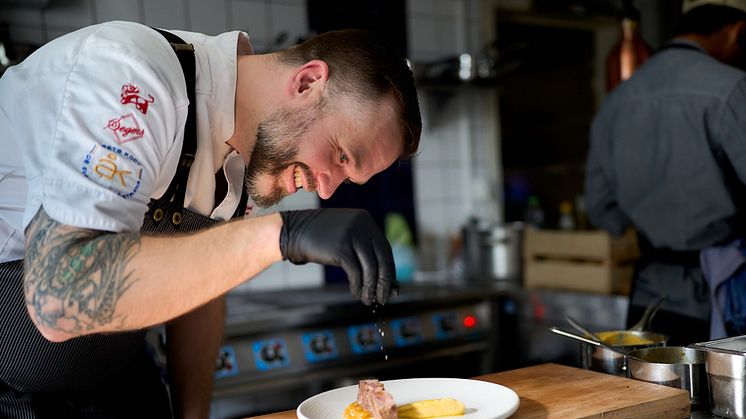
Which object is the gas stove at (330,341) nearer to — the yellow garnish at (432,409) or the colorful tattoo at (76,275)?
the yellow garnish at (432,409)

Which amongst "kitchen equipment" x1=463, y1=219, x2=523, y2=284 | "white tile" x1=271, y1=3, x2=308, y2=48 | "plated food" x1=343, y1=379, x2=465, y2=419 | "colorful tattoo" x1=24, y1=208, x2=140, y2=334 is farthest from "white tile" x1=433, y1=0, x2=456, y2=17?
"colorful tattoo" x1=24, y1=208, x2=140, y2=334

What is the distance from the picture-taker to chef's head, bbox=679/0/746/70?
2127 millimetres

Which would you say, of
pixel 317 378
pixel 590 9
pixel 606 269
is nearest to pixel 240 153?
pixel 317 378

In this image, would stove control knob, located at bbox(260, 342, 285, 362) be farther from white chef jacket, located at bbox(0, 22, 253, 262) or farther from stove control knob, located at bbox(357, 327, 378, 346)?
white chef jacket, located at bbox(0, 22, 253, 262)

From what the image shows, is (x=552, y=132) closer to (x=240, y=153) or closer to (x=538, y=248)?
(x=538, y=248)

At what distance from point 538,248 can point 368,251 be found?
2.10 meters

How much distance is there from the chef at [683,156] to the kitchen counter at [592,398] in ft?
2.70

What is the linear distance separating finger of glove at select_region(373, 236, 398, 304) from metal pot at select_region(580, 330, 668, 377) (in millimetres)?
514

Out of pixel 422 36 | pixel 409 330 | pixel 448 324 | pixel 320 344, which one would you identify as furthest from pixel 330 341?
pixel 422 36

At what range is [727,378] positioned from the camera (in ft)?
3.54

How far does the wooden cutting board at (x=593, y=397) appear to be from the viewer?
1055 mm

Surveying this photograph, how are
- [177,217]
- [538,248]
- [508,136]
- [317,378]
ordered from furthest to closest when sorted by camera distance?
[508,136] < [538,248] < [317,378] < [177,217]

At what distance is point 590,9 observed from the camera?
364 cm

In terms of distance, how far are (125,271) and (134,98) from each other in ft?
0.74
